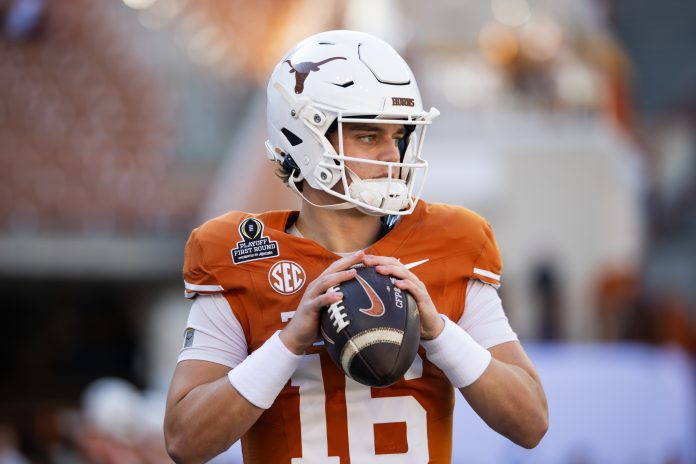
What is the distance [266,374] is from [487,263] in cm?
59

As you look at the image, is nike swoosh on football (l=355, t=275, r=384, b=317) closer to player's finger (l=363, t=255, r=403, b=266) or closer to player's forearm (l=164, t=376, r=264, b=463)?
player's finger (l=363, t=255, r=403, b=266)

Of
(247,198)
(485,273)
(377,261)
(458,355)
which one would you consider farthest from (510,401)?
(247,198)

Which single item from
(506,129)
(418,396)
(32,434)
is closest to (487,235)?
(418,396)

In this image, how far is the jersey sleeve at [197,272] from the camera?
2.78 metres

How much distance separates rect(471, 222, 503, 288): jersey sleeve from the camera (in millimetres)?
2785

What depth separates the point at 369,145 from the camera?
276 centimetres

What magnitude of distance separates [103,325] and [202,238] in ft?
31.6

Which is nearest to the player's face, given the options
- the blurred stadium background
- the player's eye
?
the player's eye

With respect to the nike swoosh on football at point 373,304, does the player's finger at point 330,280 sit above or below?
above

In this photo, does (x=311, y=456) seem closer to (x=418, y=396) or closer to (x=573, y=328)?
(x=418, y=396)

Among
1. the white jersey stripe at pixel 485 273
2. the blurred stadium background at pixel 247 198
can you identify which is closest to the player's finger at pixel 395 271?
the white jersey stripe at pixel 485 273

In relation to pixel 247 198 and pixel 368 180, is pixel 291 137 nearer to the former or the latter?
pixel 368 180

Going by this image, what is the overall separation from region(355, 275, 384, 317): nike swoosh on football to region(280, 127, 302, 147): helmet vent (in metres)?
0.48

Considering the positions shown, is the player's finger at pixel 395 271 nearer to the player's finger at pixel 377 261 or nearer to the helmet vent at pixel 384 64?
the player's finger at pixel 377 261
